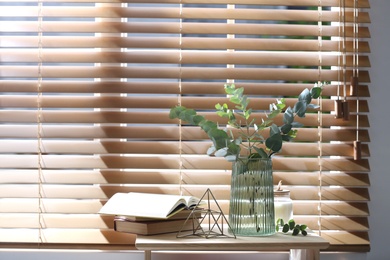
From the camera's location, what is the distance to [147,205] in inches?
65.7

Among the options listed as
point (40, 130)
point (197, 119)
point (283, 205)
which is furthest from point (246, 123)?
point (40, 130)

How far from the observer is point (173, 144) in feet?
6.38

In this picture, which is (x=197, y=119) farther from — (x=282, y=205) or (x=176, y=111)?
(x=282, y=205)

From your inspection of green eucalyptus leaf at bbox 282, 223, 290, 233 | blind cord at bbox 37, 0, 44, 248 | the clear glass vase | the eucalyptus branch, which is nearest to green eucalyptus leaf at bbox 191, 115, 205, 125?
the eucalyptus branch

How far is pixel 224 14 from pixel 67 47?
0.51 m

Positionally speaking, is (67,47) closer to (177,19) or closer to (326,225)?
(177,19)

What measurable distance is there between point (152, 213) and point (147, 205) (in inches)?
2.1

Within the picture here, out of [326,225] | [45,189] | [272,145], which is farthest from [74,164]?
[326,225]

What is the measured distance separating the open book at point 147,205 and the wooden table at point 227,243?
0.22ft

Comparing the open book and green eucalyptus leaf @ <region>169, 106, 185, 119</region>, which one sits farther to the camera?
green eucalyptus leaf @ <region>169, 106, 185, 119</region>

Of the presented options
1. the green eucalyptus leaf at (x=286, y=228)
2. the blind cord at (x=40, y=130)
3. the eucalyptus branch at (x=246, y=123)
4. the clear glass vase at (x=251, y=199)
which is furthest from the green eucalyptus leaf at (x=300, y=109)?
the blind cord at (x=40, y=130)

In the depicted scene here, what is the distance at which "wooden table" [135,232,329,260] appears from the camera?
61.1 inches

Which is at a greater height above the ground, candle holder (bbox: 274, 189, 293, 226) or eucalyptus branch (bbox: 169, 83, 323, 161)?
eucalyptus branch (bbox: 169, 83, 323, 161)

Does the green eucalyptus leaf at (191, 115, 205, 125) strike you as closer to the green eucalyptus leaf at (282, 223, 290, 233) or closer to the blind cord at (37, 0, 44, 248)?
the green eucalyptus leaf at (282, 223, 290, 233)
